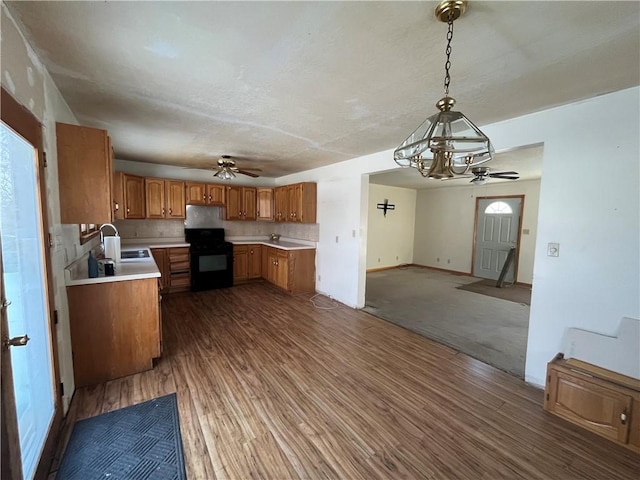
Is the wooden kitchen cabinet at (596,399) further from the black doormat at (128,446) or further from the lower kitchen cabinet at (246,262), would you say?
the lower kitchen cabinet at (246,262)

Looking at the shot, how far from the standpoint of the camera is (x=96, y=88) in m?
2.10

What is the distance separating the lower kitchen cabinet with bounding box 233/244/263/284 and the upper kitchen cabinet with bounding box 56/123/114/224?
3454mm

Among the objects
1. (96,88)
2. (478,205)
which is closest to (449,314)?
(478,205)

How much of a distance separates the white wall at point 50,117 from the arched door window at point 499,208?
7.91 metres

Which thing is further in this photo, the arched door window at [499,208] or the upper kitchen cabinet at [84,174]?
the arched door window at [499,208]

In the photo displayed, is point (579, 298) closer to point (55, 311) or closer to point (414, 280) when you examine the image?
point (55, 311)

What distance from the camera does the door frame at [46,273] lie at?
109 centimetres

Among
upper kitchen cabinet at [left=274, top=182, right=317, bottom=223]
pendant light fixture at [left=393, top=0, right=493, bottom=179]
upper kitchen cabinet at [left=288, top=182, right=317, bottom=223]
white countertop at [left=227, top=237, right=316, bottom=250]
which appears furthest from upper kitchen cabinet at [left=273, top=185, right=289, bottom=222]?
pendant light fixture at [left=393, top=0, right=493, bottom=179]

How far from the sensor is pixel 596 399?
1.91 metres

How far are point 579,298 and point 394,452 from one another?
1898 mm

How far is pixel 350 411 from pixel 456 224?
6.80 meters

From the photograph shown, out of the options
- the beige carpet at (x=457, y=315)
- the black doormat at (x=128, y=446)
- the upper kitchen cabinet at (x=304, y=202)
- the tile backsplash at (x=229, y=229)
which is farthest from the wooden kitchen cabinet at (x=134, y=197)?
the beige carpet at (x=457, y=315)

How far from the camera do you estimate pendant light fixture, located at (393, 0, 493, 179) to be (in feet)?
4.12

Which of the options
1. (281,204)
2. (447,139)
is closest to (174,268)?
(281,204)
